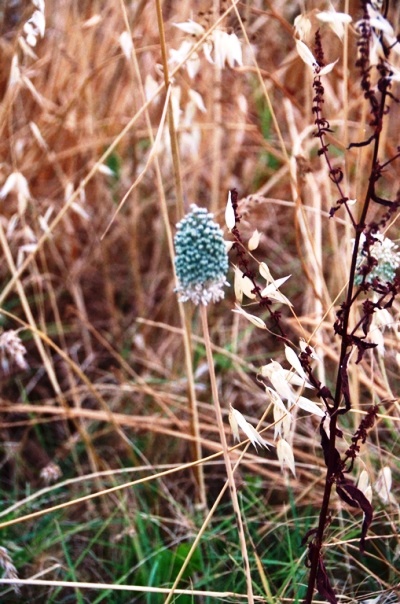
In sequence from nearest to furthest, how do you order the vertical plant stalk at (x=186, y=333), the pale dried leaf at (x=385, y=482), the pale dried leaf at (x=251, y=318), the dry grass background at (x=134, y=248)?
the pale dried leaf at (x=251, y=318) → the pale dried leaf at (x=385, y=482) → the vertical plant stalk at (x=186, y=333) → the dry grass background at (x=134, y=248)

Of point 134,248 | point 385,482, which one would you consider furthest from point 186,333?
point 134,248

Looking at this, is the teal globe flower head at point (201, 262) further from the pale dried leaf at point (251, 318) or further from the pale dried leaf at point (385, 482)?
the pale dried leaf at point (385, 482)

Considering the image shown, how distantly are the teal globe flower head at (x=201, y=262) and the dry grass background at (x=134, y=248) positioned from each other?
1.41ft

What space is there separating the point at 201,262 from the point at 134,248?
0.94m

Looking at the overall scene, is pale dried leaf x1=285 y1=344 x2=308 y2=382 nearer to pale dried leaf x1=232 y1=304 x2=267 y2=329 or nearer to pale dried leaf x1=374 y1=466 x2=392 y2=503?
pale dried leaf x1=232 y1=304 x2=267 y2=329

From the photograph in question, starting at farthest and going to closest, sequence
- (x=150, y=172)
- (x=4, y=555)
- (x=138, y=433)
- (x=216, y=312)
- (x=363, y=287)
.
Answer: (x=150, y=172)
(x=216, y=312)
(x=138, y=433)
(x=4, y=555)
(x=363, y=287)

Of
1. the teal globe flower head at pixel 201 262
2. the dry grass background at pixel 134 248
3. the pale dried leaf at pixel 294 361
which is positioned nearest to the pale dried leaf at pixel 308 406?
the pale dried leaf at pixel 294 361

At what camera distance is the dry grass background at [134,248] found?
1268 mm

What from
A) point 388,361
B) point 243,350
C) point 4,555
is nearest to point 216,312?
point 243,350

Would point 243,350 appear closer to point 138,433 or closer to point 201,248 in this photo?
point 138,433

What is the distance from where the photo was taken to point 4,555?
82 cm

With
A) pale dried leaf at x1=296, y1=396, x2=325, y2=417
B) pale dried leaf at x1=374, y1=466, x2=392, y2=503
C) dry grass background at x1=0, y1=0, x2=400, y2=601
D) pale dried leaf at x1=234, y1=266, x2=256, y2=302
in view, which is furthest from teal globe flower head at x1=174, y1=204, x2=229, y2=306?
dry grass background at x1=0, y1=0, x2=400, y2=601

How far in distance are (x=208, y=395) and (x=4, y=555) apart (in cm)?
69

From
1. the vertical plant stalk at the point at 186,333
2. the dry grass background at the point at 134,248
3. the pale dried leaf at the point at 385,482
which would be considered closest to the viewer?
the pale dried leaf at the point at 385,482
